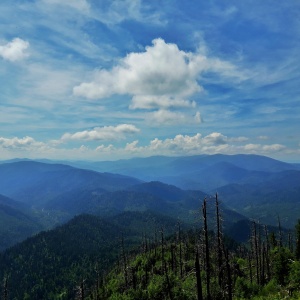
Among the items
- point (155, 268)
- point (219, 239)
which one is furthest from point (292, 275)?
point (155, 268)

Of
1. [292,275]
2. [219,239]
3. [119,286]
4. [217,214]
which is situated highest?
[217,214]

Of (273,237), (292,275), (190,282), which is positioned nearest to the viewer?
(292,275)

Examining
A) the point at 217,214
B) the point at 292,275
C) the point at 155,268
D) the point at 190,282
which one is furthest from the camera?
the point at 155,268

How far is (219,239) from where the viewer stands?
41.5m

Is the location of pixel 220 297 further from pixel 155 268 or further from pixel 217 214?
pixel 155 268

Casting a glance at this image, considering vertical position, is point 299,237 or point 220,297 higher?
point 299,237

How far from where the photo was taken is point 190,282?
7625cm

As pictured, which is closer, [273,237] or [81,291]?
[81,291]

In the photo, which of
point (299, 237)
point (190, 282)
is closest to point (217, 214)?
point (190, 282)

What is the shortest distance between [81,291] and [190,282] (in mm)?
32462

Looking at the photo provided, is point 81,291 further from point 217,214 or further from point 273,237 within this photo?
point 273,237

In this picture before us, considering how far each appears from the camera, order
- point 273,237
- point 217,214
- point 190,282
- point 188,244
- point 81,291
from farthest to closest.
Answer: point 188,244
point 273,237
point 190,282
point 81,291
point 217,214

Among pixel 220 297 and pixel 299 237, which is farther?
pixel 299 237

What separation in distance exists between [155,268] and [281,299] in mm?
74776
